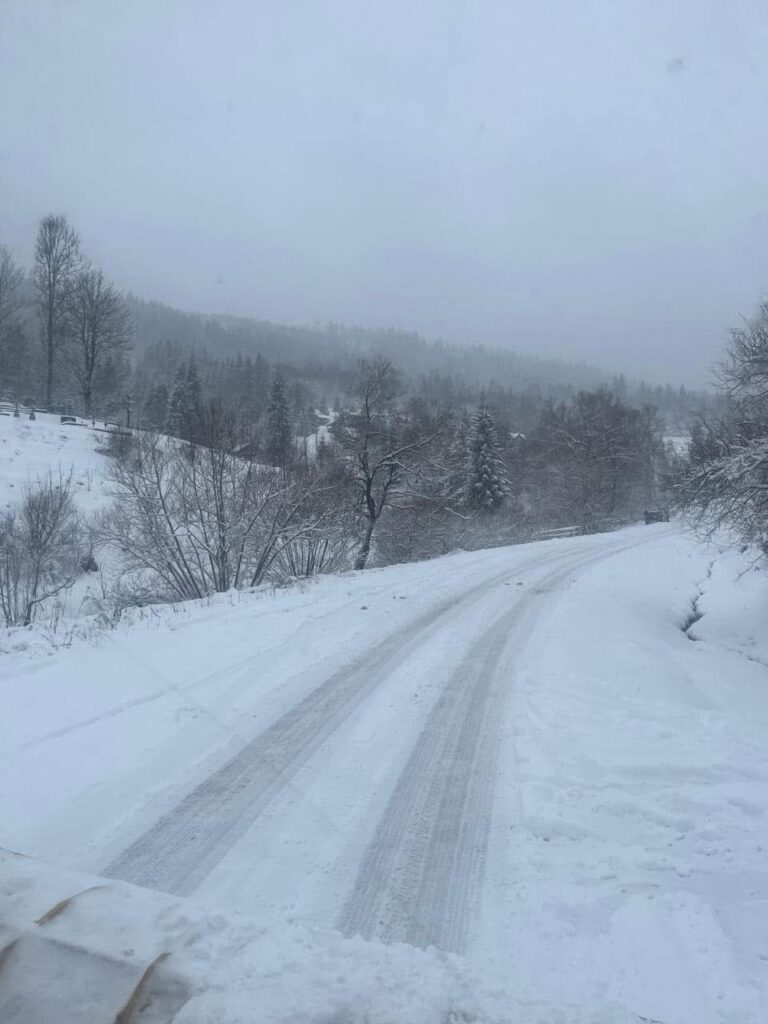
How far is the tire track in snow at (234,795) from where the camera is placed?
3828mm

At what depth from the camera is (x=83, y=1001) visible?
2.48 m

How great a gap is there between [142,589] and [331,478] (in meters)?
7.58

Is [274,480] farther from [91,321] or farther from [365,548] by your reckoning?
[91,321]

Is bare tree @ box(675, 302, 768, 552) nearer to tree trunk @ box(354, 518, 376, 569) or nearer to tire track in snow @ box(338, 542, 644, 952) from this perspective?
tire track in snow @ box(338, 542, 644, 952)

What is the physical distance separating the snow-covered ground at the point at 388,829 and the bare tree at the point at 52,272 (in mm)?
39522

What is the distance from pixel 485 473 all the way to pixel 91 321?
87.6 ft

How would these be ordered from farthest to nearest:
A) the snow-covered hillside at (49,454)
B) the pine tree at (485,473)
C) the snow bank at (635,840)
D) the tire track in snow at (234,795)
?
the pine tree at (485,473), the snow-covered hillside at (49,454), the tire track in snow at (234,795), the snow bank at (635,840)

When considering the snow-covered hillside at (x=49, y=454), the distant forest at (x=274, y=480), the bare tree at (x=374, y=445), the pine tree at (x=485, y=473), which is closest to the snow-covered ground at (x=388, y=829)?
the distant forest at (x=274, y=480)

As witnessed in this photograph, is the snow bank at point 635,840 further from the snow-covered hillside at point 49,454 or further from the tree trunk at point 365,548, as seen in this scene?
the snow-covered hillside at point 49,454

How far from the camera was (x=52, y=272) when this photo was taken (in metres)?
42.0

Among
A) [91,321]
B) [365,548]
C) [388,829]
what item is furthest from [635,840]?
[91,321]

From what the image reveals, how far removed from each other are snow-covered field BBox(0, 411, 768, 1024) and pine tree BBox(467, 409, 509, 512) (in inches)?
1151

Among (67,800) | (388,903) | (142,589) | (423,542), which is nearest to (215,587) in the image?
(142,589)

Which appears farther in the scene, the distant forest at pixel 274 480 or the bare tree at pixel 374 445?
the bare tree at pixel 374 445
